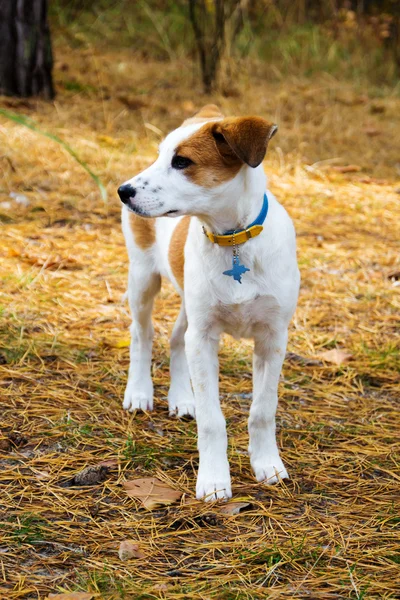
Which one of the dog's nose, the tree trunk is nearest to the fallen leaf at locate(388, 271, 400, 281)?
the dog's nose

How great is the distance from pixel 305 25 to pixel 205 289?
9.74 m

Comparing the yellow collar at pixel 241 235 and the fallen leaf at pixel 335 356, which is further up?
the yellow collar at pixel 241 235

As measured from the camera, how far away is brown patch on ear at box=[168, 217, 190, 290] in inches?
133

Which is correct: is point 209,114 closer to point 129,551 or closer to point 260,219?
point 260,219

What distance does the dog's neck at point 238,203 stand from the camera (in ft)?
9.59

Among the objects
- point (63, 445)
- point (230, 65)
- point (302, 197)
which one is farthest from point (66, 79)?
point (63, 445)

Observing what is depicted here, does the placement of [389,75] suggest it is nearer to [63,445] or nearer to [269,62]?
[269,62]

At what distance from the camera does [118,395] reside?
385 cm

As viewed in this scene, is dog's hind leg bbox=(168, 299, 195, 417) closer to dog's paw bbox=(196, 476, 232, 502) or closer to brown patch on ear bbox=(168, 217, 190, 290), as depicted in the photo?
brown patch on ear bbox=(168, 217, 190, 290)

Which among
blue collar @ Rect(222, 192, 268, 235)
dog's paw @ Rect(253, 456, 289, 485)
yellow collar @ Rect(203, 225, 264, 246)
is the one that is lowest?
dog's paw @ Rect(253, 456, 289, 485)

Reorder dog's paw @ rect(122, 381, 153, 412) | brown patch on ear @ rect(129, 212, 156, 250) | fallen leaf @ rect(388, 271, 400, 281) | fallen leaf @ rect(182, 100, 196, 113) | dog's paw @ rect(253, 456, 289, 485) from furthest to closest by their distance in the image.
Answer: fallen leaf @ rect(182, 100, 196, 113) → fallen leaf @ rect(388, 271, 400, 281) → brown patch on ear @ rect(129, 212, 156, 250) → dog's paw @ rect(122, 381, 153, 412) → dog's paw @ rect(253, 456, 289, 485)

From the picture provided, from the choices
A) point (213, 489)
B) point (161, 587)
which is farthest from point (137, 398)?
point (161, 587)

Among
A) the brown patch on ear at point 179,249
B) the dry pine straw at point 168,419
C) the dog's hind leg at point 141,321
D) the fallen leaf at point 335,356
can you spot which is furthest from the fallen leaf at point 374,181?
the brown patch on ear at point 179,249

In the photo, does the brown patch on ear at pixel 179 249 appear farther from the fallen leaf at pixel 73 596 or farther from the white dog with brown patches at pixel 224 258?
the fallen leaf at pixel 73 596
